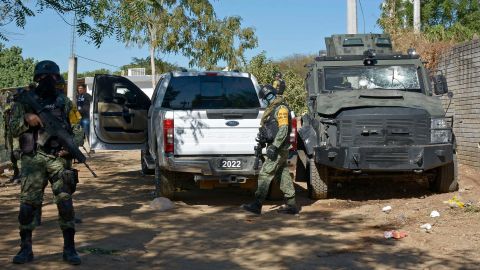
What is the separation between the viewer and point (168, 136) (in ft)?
28.0

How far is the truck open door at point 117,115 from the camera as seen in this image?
10.4 m

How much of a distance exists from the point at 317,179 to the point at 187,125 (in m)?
2.11

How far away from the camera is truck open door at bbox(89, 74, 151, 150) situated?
10398mm

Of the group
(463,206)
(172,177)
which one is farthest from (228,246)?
(463,206)

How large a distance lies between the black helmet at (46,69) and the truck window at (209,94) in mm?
3699

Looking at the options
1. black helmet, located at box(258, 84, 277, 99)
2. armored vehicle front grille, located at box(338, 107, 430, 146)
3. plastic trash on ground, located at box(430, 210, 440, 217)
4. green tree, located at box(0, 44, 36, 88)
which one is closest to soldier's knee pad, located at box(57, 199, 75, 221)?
black helmet, located at box(258, 84, 277, 99)

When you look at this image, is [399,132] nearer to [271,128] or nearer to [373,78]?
[373,78]

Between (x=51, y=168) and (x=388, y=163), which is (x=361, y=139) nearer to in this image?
(x=388, y=163)

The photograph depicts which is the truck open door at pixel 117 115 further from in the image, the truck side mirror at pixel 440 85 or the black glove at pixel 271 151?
the truck side mirror at pixel 440 85

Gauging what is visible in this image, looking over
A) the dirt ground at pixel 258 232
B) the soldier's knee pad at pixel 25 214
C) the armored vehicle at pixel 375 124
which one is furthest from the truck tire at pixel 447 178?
the soldier's knee pad at pixel 25 214

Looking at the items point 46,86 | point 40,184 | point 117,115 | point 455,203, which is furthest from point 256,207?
point 46,86

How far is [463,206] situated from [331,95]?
2.45 metres

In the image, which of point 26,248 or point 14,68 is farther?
point 14,68

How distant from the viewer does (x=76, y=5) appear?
8.55 m
